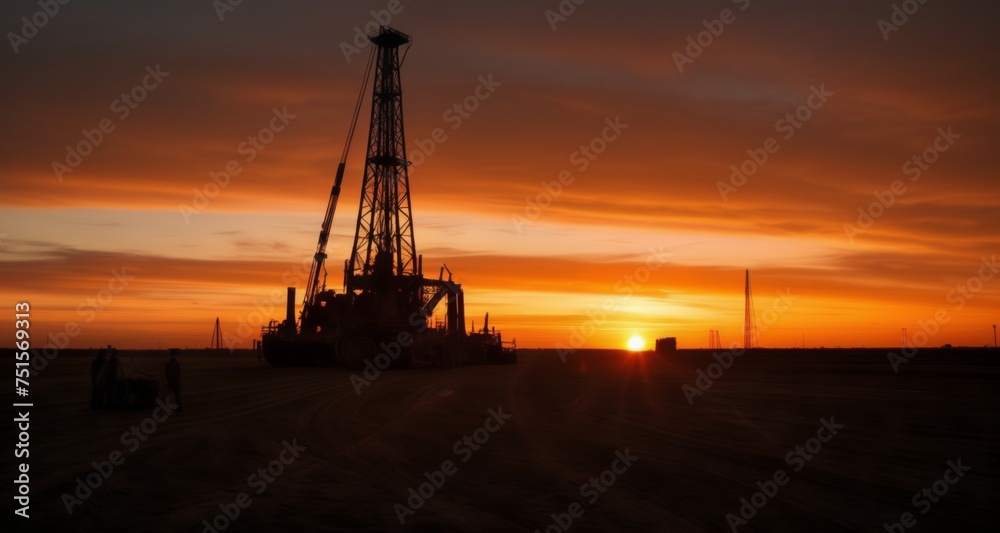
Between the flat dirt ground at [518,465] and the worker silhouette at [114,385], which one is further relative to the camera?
the worker silhouette at [114,385]

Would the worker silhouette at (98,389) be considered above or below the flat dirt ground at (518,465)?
above

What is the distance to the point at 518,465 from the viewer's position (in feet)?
52.5

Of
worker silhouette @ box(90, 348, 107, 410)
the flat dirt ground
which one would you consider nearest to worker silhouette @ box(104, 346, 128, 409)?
worker silhouette @ box(90, 348, 107, 410)

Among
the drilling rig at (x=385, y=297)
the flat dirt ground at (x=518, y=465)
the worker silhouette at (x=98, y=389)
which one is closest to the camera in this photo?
the flat dirt ground at (x=518, y=465)

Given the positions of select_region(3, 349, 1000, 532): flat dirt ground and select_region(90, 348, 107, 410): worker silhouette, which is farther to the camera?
select_region(90, 348, 107, 410): worker silhouette

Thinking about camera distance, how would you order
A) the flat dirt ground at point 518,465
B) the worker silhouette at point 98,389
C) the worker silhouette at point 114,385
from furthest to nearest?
the worker silhouette at point 98,389 → the worker silhouette at point 114,385 → the flat dirt ground at point 518,465

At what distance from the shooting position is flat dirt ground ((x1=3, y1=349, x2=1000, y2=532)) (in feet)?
38.3

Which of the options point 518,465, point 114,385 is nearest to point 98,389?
Answer: point 114,385

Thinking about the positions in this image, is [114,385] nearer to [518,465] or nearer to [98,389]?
[98,389]

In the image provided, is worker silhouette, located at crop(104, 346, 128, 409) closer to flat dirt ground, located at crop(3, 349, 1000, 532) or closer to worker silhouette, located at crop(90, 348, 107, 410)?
worker silhouette, located at crop(90, 348, 107, 410)

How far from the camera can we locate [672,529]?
1113 centimetres

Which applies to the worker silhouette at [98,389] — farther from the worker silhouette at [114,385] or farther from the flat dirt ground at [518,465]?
the flat dirt ground at [518,465]

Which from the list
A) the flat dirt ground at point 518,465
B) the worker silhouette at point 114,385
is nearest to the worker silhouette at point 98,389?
the worker silhouette at point 114,385

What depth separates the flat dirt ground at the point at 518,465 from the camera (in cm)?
1168
